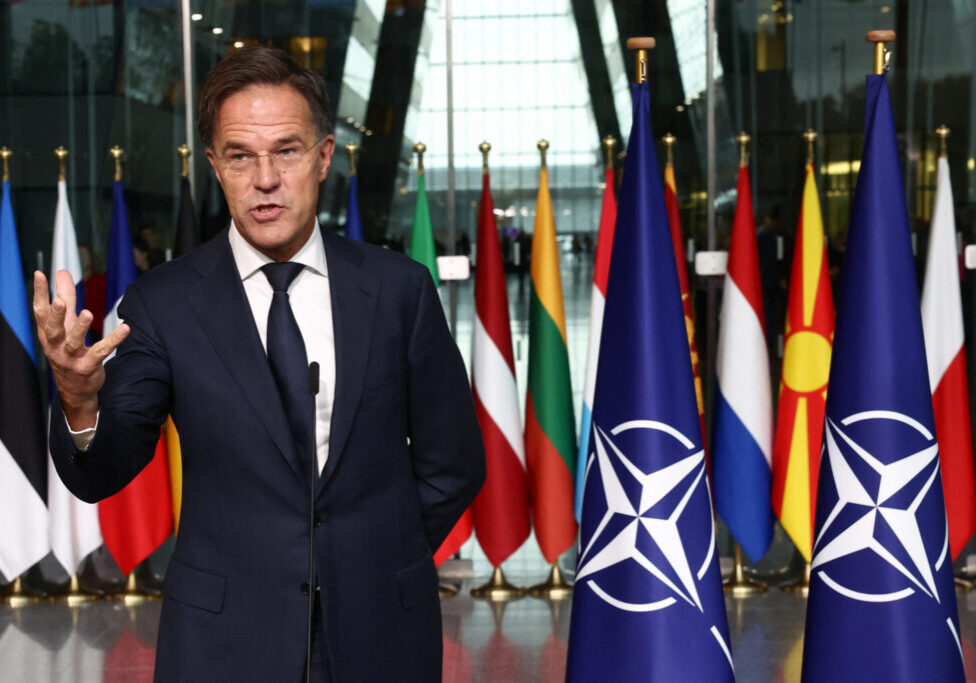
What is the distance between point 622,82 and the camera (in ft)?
17.6

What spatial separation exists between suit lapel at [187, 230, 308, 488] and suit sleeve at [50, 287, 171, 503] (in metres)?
0.08

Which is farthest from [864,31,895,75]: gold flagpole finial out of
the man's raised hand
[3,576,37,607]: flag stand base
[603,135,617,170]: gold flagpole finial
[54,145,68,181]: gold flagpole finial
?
[3,576,37,607]: flag stand base

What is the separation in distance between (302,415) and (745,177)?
356 cm

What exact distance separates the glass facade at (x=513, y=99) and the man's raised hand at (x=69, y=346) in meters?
4.01

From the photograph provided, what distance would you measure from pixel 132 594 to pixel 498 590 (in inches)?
63.9

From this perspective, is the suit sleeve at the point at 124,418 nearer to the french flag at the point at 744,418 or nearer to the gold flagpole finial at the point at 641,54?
the gold flagpole finial at the point at 641,54

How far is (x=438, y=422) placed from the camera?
182cm

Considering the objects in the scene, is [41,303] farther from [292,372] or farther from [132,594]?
[132,594]

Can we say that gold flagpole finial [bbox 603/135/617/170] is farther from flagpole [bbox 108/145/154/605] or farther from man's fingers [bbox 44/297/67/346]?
man's fingers [bbox 44/297/67/346]

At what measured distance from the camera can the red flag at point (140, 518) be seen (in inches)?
191

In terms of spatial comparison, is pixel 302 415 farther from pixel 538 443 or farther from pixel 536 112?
pixel 536 112

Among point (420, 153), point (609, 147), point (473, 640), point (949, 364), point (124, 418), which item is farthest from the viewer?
point (420, 153)

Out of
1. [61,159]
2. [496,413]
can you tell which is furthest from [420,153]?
[61,159]

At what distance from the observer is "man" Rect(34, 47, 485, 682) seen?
1.62m
